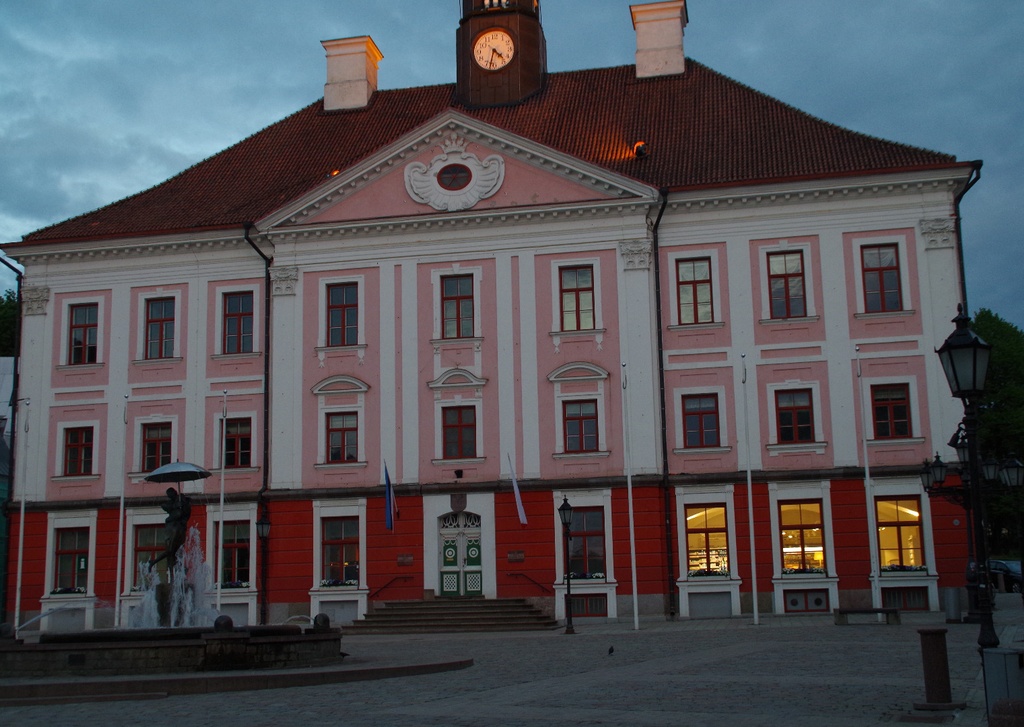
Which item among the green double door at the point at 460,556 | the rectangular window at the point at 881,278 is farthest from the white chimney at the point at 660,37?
the green double door at the point at 460,556

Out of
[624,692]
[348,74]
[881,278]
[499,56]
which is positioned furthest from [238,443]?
[624,692]

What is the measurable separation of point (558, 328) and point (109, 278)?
46.4 feet

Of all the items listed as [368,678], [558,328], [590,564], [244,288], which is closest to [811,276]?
[558,328]

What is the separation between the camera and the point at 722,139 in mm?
36062

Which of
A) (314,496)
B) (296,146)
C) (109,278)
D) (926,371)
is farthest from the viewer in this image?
(296,146)

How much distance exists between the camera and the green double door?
33.2 meters

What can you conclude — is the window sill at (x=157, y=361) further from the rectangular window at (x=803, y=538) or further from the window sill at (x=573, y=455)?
the rectangular window at (x=803, y=538)

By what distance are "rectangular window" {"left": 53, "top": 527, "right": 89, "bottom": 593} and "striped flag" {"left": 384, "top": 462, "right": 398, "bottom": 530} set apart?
9.40m

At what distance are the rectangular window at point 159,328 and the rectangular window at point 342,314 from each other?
16.7ft

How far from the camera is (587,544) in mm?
32812

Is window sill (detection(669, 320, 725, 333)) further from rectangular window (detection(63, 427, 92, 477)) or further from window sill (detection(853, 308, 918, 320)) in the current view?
rectangular window (detection(63, 427, 92, 477))

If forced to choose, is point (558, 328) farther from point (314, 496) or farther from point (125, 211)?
point (125, 211)

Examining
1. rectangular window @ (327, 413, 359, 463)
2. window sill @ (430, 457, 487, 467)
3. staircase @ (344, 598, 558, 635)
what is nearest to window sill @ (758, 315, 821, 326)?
window sill @ (430, 457, 487, 467)

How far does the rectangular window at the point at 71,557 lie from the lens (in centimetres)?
3538
